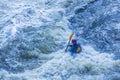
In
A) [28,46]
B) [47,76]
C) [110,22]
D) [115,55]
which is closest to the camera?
[47,76]

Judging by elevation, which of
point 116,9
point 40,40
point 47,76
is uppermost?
point 116,9

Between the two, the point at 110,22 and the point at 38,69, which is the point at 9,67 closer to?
the point at 38,69

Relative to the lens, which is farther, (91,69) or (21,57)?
(21,57)

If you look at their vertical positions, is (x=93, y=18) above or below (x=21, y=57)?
above

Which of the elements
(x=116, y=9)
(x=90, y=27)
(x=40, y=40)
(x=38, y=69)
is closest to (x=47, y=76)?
(x=38, y=69)

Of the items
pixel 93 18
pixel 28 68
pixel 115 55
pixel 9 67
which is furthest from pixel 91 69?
pixel 93 18

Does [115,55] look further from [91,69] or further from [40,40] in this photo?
[40,40]

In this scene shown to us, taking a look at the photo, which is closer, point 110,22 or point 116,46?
point 116,46

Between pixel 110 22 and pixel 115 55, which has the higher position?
pixel 110 22

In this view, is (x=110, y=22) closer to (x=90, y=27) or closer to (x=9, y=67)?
(x=90, y=27)

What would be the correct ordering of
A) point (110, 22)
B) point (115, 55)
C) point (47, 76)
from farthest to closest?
point (110, 22)
point (115, 55)
point (47, 76)
